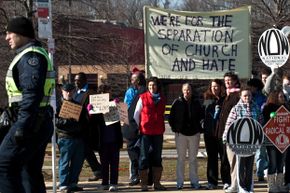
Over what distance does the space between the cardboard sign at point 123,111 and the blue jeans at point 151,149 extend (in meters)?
0.57

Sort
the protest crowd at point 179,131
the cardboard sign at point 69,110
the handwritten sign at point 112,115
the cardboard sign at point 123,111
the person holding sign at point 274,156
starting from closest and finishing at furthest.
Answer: the protest crowd at point 179,131, the person holding sign at point 274,156, the cardboard sign at point 69,110, the handwritten sign at point 112,115, the cardboard sign at point 123,111

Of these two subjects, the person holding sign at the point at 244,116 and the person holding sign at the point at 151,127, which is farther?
the person holding sign at the point at 151,127

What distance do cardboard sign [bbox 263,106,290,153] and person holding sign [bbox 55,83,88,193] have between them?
296 centimetres

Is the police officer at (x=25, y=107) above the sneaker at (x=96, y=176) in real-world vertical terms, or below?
above

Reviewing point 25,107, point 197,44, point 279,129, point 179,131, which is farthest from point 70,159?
point 25,107

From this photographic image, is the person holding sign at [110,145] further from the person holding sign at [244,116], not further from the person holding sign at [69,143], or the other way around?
the person holding sign at [244,116]

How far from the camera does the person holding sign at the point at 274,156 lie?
36.9 feet

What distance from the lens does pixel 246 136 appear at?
10617 mm

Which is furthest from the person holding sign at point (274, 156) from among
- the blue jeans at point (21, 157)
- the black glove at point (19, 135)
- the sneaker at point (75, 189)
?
the black glove at point (19, 135)

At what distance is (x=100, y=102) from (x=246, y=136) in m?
2.72

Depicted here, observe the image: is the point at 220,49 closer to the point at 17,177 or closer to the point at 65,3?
the point at 17,177

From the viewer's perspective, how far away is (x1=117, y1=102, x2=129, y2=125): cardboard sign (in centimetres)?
1241

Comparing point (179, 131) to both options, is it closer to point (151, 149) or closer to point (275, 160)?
point (151, 149)

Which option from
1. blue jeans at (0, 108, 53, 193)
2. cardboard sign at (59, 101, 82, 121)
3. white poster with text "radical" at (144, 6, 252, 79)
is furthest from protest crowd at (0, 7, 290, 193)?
blue jeans at (0, 108, 53, 193)
